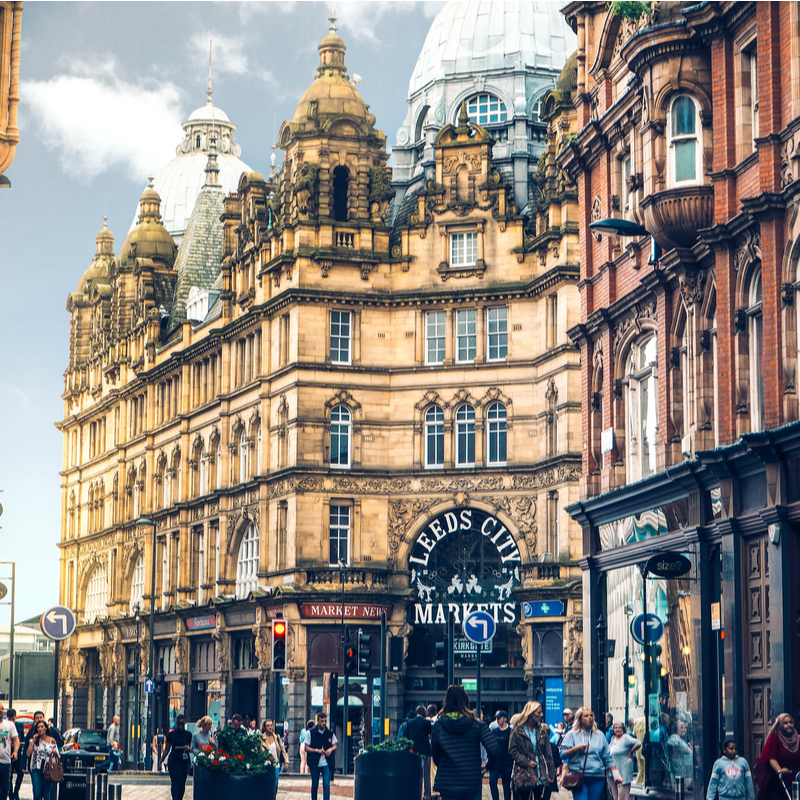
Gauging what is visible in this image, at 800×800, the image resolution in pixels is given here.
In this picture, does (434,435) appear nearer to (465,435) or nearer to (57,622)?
(465,435)

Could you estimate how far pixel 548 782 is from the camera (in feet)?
72.9

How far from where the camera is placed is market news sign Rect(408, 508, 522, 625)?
61.0m

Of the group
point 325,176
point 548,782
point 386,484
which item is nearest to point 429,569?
point 386,484

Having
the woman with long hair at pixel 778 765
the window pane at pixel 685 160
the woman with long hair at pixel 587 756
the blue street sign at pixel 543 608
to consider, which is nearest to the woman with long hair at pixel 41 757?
the woman with long hair at pixel 587 756

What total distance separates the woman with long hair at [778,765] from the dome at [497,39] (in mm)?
54496

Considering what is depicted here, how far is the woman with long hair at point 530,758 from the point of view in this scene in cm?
2202

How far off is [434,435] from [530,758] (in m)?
41.3

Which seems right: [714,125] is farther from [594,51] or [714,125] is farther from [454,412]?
[454,412]

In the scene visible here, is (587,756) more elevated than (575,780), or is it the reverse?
(587,756)

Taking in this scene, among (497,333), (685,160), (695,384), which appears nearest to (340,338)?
(497,333)

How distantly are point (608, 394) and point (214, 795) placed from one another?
17.2 meters

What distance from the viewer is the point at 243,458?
6812 cm

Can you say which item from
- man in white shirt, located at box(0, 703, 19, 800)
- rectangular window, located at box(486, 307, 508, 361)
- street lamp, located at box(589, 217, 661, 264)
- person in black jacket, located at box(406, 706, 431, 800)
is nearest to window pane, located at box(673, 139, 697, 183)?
street lamp, located at box(589, 217, 661, 264)

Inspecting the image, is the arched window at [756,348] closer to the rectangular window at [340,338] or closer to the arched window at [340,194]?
the rectangular window at [340,338]
